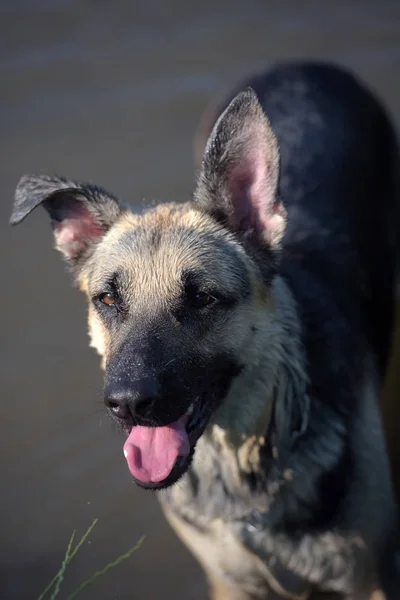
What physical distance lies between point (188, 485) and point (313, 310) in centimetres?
94

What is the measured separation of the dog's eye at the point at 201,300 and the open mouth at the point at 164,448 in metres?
0.38

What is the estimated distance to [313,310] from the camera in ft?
13.0

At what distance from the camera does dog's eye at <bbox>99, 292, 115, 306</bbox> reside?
11.4 ft

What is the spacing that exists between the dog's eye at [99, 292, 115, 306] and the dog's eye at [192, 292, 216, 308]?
1.08 ft

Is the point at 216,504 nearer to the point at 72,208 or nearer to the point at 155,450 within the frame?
the point at 155,450

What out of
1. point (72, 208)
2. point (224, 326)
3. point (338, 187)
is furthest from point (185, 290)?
point (338, 187)

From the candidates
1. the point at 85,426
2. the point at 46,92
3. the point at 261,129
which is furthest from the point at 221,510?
the point at 46,92

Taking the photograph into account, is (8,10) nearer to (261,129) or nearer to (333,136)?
(333,136)

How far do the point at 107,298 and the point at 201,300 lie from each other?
38 cm

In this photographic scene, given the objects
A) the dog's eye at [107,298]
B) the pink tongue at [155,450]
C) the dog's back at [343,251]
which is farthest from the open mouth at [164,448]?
the dog's back at [343,251]

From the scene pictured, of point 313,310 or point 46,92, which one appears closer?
point 313,310

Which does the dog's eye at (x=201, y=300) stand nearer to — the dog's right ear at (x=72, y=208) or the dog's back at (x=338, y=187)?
the dog's right ear at (x=72, y=208)

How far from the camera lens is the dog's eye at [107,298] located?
11.4 ft

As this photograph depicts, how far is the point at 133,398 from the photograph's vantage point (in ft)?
10.1
